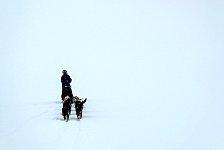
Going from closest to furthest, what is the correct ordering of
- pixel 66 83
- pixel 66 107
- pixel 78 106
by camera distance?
pixel 66 107, pixel 78 106, pixel 66 83

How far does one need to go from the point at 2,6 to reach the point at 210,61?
20.2m

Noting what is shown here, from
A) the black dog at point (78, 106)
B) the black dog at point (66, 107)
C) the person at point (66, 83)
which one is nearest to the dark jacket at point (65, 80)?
the person at point (66, 83)

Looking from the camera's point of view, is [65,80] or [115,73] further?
[115,73]

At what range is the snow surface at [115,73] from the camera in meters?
15.4

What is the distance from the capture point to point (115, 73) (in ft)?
102

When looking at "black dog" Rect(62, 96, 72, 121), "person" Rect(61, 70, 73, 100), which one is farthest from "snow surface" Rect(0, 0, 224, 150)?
"person" Rect(61, 70, 73, 100)

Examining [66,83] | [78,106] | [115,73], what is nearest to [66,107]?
[78,106]

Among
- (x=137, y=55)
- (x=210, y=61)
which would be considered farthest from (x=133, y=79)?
(x=137, y=55)

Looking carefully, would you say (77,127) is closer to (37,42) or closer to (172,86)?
(172,86)

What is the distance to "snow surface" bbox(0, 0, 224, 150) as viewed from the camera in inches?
608

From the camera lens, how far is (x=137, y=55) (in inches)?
1497

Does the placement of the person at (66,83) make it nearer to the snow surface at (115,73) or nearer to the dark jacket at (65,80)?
the dark jacket at (65,80)

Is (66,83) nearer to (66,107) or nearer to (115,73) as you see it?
(66,107)

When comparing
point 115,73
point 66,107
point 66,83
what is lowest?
point 66,107
